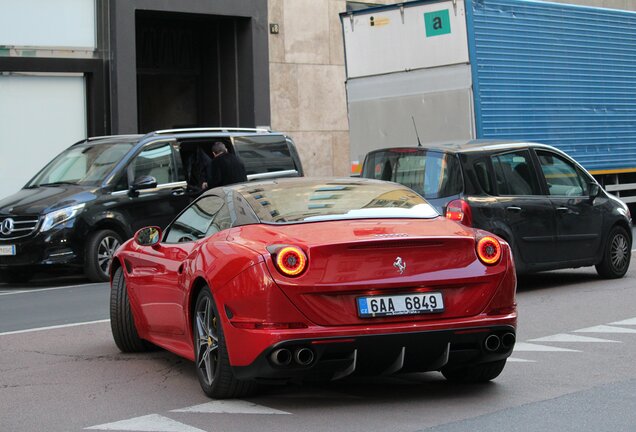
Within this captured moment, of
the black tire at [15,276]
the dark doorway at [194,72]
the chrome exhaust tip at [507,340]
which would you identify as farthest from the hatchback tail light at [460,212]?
the dark doorway at [194,72]

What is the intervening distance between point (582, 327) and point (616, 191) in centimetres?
1319

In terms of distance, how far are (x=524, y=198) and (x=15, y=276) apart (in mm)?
7351

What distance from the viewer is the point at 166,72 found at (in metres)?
26.8

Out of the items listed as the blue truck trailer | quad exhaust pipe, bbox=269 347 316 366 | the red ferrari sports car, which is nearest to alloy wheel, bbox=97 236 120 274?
the blue truck trailer

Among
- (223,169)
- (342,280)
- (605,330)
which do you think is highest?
(223,169)

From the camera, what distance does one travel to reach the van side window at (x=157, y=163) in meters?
16.9

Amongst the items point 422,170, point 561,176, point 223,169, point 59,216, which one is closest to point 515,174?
point 561,176

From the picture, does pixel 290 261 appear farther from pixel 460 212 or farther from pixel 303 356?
pixel 460 212

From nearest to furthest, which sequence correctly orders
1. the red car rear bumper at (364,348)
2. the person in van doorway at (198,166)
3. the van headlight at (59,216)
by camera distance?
the red car rear bumper at (364,348) < the van headlight at (59,216) < the person in van doorway at (198,166)

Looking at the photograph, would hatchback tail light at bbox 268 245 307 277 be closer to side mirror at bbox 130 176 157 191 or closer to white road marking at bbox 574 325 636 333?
white road marking at bbox 574 325 636 333

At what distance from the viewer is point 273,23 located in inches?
1061

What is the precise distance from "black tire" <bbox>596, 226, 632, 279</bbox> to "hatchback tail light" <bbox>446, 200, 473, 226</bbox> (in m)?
2.43

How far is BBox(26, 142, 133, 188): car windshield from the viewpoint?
1680 cm

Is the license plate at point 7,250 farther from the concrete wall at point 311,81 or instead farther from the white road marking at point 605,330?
the concrete wall at point 311,81
